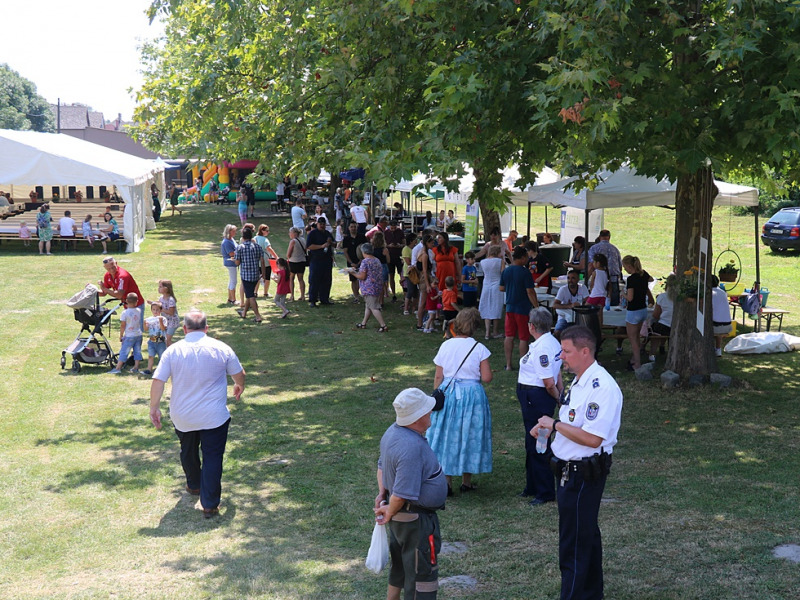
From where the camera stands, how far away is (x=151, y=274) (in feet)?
74.3

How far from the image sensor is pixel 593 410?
4.86 meters

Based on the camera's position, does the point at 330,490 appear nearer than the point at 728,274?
Yes

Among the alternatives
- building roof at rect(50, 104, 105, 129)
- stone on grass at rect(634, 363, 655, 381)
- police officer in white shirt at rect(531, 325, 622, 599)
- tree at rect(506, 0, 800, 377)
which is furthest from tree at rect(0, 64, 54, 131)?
police officer in white shirt at rect(531, 325, 622, 599)

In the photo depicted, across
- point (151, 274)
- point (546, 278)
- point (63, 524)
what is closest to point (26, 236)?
point (151, 274)

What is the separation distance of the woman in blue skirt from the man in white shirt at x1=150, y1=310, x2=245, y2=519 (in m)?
1.72

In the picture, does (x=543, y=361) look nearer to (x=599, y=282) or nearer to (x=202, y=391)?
(x=202, y=391)

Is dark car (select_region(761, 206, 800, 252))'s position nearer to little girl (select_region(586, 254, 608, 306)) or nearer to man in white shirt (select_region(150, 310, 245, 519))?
little girl (select_region(586, 254, 608, 306))

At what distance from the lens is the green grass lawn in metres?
5.87

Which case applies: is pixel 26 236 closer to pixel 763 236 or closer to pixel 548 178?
pixel 548 178

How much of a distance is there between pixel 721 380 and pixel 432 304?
18.7 ft

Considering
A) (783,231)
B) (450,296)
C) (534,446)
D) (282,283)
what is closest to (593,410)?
(534,446)

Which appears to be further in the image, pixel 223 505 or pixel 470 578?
pixel 223 505

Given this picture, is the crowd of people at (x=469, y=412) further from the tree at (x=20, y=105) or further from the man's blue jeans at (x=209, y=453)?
the tree at (x=20, y=105)

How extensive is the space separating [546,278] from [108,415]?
29.0ft
